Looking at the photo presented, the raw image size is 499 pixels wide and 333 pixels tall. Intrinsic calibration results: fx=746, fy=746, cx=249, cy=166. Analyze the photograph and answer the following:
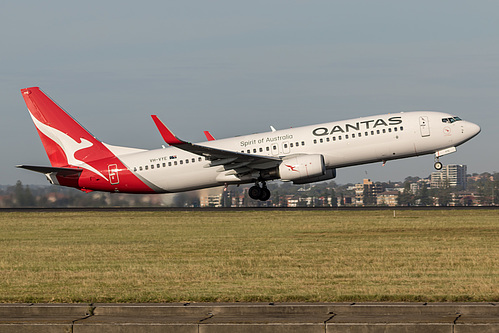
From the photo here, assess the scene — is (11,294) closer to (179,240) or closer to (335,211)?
(179,240)

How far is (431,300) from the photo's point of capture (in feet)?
44.9

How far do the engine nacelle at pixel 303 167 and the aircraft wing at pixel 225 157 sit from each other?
0.87 m

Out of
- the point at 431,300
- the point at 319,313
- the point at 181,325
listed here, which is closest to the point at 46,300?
the point at 181,325

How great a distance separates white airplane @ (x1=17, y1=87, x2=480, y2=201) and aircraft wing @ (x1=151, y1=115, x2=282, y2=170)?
0.18 feet

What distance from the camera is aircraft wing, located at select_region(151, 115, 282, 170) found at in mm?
40250

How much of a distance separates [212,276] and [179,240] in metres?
10.1

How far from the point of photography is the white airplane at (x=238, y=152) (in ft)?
137

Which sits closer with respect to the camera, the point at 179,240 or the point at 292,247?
the point at 292,247

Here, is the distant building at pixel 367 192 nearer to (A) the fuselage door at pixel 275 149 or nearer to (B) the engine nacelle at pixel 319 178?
(B) the engine nacelle at pixel 319 178

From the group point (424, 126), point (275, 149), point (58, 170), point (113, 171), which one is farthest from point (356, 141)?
point (58, 170)

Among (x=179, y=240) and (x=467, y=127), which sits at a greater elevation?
(x=467, y=127)

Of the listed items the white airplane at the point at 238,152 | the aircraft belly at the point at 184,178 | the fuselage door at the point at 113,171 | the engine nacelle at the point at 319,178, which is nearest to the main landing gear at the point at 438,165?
the white airplane at the point at 238,152

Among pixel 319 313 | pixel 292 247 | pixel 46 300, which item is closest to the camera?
pixel 319 313

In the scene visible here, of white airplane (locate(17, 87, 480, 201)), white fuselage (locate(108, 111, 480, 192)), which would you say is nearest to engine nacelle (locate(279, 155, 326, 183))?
white airplane (locate(17, 87, 480, 201))
